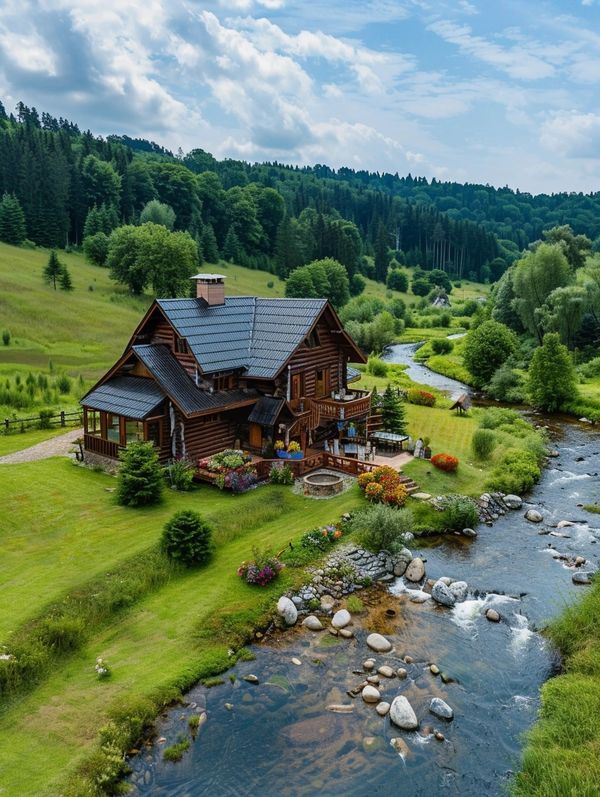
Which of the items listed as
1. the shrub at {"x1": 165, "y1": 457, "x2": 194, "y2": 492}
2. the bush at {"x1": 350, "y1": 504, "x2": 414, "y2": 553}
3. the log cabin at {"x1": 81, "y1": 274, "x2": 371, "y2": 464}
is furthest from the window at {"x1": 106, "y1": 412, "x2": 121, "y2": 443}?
the bush at {"x1": 350, "y1": 504, "x2": 414, "y2": 553}

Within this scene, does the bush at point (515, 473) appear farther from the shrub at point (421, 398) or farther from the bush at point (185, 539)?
the bush at point (185, 539)

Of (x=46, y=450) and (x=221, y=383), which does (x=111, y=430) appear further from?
(x=221, y=383)

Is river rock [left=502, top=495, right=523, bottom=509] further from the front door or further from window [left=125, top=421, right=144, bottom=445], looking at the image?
window [left=125, top=421, right=144, bottom=445]

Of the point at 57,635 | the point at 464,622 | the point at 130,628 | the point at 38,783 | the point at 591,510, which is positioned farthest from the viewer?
the point at 591,510

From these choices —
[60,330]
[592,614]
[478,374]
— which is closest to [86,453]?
[592,614]

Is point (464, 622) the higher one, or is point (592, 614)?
point (592, 614)

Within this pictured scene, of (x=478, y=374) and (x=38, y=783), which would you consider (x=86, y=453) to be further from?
(x=478, y=374)

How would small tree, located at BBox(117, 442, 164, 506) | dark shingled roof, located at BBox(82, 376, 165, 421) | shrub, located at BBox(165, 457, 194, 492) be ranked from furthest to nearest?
dark shingled roof, located at BBox(82, 376, 165, 421)
shrub, located at BBox(165, 457, 194, 492)
small tree, located at BBox(117, 442, 164, 506)

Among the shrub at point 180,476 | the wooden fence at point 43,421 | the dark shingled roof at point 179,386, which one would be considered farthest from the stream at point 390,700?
the wooden fence at point 43,421
